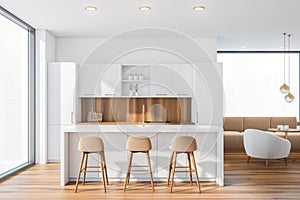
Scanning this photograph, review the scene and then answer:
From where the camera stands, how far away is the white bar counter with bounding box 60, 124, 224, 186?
5211 millimetres

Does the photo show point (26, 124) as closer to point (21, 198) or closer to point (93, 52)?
point (93, 52)

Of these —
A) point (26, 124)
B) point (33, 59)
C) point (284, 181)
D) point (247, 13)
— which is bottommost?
point (284, 181)

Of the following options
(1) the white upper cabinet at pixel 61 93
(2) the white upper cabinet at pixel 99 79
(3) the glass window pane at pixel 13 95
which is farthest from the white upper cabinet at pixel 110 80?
(3) the glass window pane at pixel 13 95

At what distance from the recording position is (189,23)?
644 cm

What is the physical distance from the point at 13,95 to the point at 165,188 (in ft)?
9.67

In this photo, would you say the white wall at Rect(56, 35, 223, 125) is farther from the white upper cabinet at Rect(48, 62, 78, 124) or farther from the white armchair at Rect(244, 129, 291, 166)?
the white armchair at Rect(244, 129, 291, 166)

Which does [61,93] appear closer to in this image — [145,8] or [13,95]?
[13,95]

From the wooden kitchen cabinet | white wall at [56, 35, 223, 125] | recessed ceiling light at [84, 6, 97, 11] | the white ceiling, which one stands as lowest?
the wooden kitchen cabinet

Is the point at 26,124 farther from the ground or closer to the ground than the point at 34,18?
closer to the ground

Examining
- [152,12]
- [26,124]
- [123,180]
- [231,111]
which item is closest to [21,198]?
[123,180]

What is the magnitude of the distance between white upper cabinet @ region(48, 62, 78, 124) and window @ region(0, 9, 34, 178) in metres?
0.35

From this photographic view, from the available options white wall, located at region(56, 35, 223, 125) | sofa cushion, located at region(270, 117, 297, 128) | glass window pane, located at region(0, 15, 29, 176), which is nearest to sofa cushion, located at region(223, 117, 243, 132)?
sofa cushion, located at region(270, 117, 297, 128)

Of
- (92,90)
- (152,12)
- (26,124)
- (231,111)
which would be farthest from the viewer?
(231,111)

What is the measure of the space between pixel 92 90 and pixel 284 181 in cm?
387
